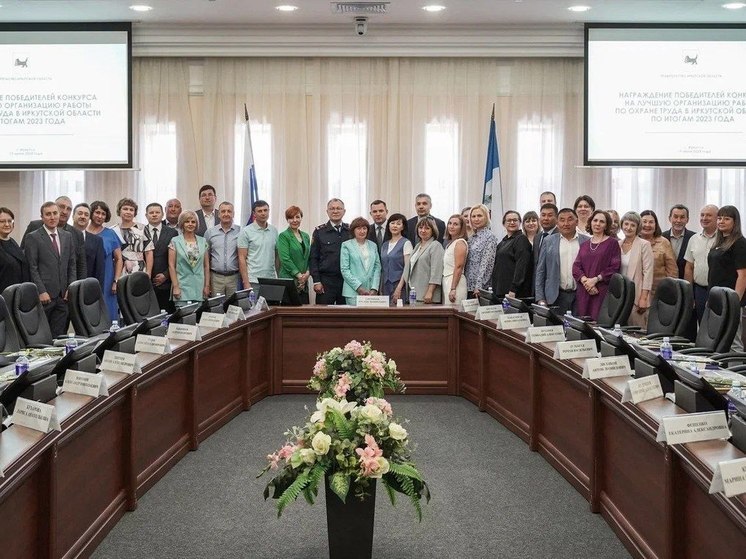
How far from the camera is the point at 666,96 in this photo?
7.95 meters

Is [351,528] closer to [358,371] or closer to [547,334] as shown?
[358,371]

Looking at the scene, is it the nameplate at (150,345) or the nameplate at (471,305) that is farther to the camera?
the nameplate at (471,305)

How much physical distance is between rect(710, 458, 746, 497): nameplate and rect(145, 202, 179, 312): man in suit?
5325 mm

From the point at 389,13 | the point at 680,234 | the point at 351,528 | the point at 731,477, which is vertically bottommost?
the point at 351,528

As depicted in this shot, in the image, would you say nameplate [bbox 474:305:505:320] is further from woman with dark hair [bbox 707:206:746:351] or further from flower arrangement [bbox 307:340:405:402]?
woman with dark hair [bbox 707:206:746:351]

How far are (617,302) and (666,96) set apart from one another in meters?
3.76

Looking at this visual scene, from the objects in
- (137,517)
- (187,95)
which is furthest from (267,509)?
(187,95)

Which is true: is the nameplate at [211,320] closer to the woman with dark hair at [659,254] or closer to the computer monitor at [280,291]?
the computer monitor at [280,291]

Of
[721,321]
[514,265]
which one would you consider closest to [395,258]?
[514,265]

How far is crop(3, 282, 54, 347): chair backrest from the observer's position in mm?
4266

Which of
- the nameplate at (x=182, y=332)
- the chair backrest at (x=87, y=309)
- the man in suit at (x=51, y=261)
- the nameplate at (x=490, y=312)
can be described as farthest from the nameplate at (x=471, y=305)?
the man in suit at (x=51, y=261)

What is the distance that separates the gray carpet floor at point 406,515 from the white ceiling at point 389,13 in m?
4.53

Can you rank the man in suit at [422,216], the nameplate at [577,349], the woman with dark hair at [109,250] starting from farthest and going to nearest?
the man in suit at [422,216], the woman with dark hair at [109,250], the nameplate at [577,349]

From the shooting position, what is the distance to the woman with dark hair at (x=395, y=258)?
21.3ft
